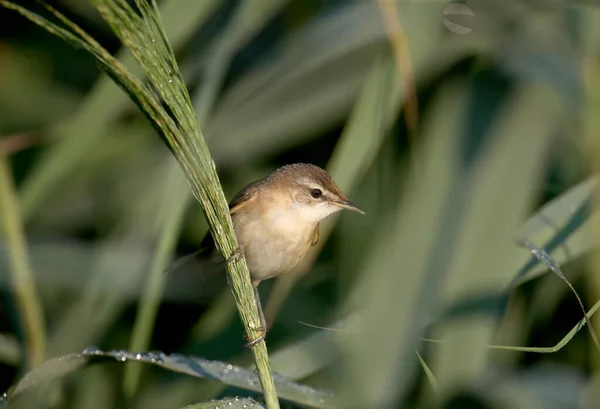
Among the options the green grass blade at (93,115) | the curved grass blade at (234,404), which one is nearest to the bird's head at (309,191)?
the green grass blade at (93,115)

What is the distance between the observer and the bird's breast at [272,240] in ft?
7.21

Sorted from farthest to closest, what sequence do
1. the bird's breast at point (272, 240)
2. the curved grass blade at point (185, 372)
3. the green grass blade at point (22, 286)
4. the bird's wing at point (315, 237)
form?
the bird's wing at point (315, 237), the bird's breast at point (272, 240), the green grass blade at point (22, 286), the curved grass blade at point (185, 372)

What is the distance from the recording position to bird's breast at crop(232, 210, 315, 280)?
2.20m

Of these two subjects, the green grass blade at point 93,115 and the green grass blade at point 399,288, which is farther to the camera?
the green grass blade at point 93,115

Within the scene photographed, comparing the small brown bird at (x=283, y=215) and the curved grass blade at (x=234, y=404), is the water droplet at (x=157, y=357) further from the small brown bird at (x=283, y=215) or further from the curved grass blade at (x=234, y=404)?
the small brown bird at (x=283, y=215)

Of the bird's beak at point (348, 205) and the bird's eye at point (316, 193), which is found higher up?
the bird's eye at point (316, 193)

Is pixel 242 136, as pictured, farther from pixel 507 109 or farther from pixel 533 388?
pixel 533 388

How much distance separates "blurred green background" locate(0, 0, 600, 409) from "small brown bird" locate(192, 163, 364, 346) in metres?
0.10

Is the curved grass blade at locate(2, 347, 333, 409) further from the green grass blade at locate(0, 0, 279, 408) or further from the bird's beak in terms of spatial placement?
the bird's beak

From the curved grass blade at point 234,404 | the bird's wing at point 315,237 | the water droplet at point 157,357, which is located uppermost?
the bird's wing at point 315,237

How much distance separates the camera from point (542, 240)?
5.52 ft

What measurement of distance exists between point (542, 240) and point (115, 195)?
1645 millimetres

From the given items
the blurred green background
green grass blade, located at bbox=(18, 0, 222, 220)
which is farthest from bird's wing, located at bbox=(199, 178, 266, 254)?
green grass blade, located at bbox=(18, 0, 222, 220)

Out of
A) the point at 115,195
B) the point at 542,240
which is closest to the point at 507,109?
the point at 542,240
